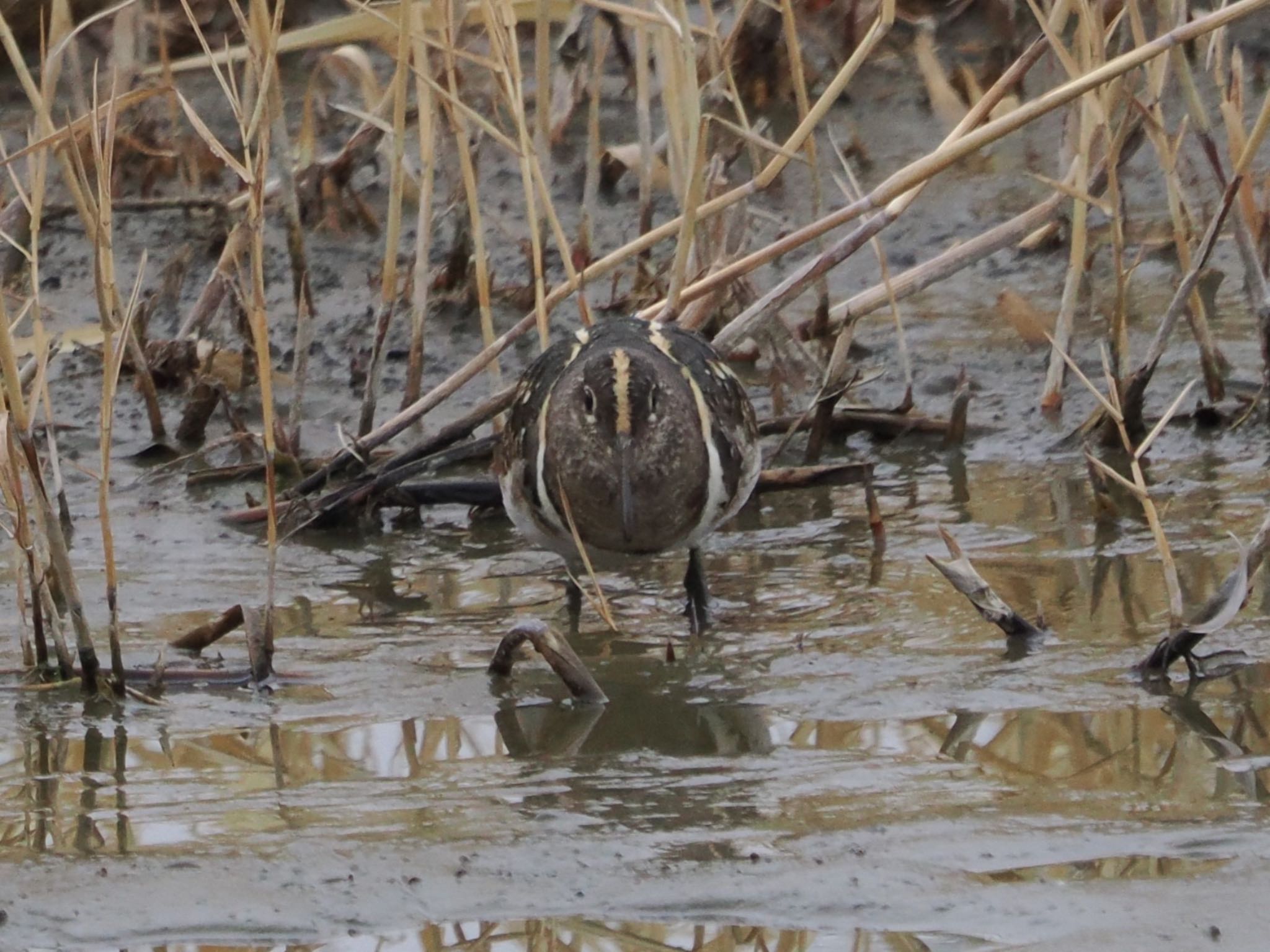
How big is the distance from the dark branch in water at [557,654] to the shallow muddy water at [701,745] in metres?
0.05

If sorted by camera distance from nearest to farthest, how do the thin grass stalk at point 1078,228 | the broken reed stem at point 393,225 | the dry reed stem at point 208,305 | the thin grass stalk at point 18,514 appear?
the thin grass stalk at point 18,514, the broken reed stem at point 393,225, the thin grass stalk at point 1078,228, the dry reed stem at point 208,305

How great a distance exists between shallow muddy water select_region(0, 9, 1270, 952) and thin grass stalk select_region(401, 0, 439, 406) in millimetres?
440

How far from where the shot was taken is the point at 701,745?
12.4 feet

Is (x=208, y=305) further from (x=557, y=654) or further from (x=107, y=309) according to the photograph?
(x=557, y=654)

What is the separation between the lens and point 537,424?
4.86m

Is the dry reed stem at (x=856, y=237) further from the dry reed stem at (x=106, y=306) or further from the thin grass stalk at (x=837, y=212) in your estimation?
the dry reed stem at (x=106, y=306)

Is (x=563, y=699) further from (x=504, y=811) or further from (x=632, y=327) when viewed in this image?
(x=632, y=327)

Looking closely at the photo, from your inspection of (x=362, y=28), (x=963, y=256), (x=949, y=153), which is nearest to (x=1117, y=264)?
(x=963, y=256)

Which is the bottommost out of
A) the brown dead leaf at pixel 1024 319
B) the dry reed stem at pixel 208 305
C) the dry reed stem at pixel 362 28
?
the brown dead leaf at pixel 1024 319

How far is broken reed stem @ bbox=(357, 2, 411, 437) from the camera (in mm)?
4953

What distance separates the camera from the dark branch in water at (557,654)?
394cm

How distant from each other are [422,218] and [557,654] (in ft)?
6.62

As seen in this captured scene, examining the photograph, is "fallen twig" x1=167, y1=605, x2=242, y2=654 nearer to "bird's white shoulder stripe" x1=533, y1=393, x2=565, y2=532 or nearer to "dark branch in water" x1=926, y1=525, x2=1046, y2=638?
"bird's white shoulder stripe" x1=533, y1=393, x2=565, y2=532

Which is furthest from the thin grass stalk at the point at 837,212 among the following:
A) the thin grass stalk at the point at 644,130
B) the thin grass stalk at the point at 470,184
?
the thin grass stalk at the point at 644,130
